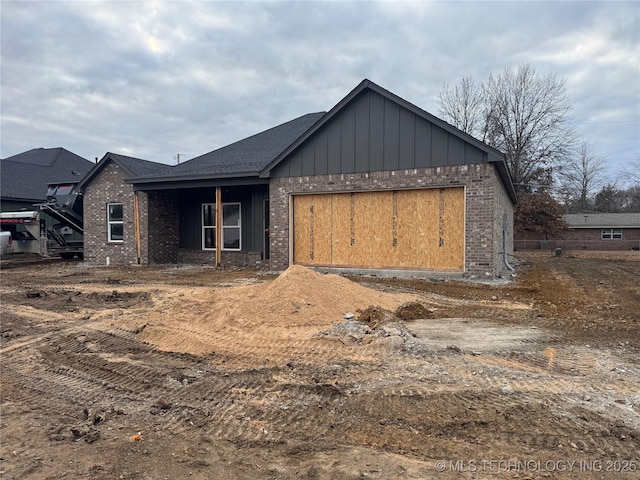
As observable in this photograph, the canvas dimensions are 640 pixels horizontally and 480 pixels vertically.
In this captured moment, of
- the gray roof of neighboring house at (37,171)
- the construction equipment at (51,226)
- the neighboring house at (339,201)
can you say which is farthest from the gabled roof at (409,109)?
the gray roof of neighboring house at (37,171)

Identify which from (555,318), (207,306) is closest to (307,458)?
(207,306)

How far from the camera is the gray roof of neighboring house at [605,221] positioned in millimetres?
40688

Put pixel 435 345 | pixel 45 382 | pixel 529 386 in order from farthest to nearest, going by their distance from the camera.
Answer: pixel 435 345 → pixel 45 382 → pixel 529 386

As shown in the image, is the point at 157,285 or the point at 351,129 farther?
the point at 351,129

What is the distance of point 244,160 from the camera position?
1634 centimetres

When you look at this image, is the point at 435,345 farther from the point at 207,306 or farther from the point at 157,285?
the point at 157,285

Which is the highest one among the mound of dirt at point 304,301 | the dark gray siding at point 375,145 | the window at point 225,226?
the dark gray siding at point 375,145

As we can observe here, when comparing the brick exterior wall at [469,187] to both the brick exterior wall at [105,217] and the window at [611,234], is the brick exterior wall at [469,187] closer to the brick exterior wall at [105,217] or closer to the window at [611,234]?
the brick exterior wall at [105,217]

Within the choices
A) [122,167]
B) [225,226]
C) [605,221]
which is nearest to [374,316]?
[225,226]

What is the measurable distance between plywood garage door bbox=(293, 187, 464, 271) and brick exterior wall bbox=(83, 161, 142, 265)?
757cm

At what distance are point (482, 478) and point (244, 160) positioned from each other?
14.9 m

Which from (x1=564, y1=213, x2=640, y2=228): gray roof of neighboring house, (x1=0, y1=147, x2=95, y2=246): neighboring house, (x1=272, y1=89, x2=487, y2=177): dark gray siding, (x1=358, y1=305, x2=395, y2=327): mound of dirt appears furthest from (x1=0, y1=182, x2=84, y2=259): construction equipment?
(x1=564, y1=213, x2=640, y2=228): gray roof of neighboring house

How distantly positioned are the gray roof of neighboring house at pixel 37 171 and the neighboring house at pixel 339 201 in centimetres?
1193

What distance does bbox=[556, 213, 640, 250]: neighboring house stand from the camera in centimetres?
4056
